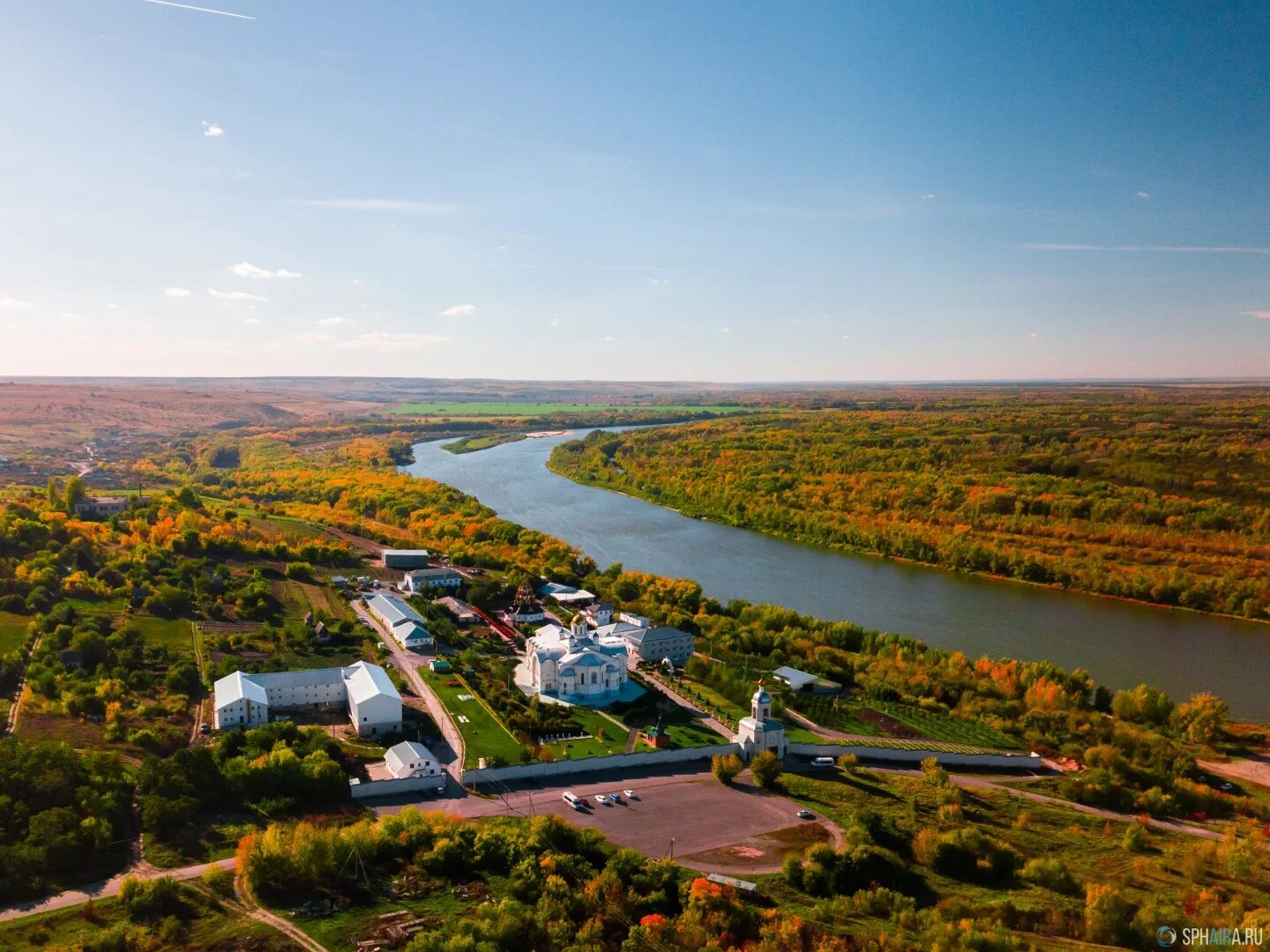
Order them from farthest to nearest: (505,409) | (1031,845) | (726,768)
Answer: (505,409) → (726,768) → (1031,845)

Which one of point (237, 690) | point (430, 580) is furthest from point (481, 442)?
point (237, 690)

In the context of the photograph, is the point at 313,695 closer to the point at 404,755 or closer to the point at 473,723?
the point at 473,723

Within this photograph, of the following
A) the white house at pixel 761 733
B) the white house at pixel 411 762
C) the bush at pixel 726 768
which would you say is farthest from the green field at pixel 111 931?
the white house at pixel 761 733

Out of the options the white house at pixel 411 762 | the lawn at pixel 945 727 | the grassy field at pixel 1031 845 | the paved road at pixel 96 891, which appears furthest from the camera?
the lawn at pixel 945 727

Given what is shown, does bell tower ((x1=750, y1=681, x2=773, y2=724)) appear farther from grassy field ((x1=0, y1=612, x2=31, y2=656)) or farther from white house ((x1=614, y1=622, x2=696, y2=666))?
grassy field ((x1=0, y1=612, x2=31, y2=656))

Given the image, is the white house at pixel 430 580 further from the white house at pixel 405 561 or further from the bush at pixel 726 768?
the bush at pixel 726 768

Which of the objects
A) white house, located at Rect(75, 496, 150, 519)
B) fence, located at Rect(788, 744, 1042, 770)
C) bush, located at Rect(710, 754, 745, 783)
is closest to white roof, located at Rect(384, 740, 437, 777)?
bush, located at Rect(710, 754, 745, 783)
